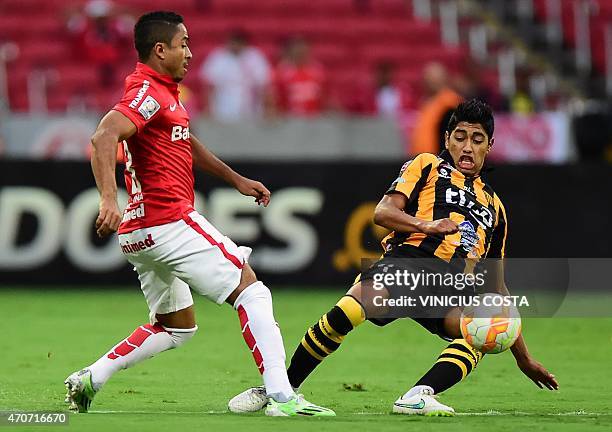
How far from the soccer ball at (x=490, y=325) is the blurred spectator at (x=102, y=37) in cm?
1238

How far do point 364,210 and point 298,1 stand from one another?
670 cm

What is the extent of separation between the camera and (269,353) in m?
Answer: 7.07

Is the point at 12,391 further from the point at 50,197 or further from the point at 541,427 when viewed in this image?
the point at 50,197

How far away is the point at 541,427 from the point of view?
677 centimetres

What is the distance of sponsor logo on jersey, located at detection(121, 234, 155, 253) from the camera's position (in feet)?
23.6

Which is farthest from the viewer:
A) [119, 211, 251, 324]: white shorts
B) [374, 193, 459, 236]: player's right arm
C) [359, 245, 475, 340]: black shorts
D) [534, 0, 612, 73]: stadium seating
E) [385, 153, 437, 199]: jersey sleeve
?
[534, 0, 612, 73]: stadium seating

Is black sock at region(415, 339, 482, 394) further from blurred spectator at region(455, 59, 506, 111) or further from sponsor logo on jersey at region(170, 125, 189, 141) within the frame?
blurred spectator at region(455, 59, 506, 111)

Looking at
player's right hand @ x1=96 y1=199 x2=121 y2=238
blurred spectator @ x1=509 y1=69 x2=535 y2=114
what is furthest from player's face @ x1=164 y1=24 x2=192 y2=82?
blurred spectator @ x1=509 y1=69 x2=535 y2=114

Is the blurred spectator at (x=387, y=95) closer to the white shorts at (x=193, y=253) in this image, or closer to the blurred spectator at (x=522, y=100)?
the blurred spectator at (x=522, y=100)

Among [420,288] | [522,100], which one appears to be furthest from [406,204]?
[522,100]

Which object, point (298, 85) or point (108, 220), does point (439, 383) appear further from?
point (298, 85)

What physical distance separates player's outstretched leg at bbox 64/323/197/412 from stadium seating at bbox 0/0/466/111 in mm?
12005

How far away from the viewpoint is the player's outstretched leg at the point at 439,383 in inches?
280

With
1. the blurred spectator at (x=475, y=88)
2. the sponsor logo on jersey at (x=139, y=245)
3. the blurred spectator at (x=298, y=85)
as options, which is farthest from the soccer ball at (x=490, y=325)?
the blurred spectator at (x=475, y=88)
